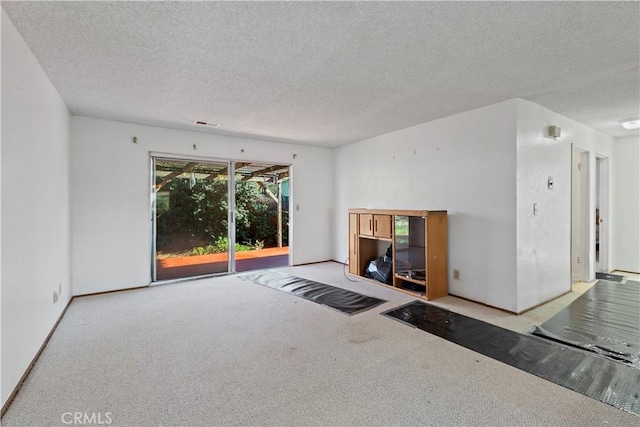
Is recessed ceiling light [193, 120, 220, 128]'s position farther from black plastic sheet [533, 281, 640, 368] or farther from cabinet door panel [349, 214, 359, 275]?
black plastic sheet [533, 281, 640, 368]

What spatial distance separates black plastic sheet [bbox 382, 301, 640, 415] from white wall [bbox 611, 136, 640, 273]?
425cm

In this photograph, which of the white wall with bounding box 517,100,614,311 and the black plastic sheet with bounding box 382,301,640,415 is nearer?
the black plastic sheet with bounding box 382,301,640,415

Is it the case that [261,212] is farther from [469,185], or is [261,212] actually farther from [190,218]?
[469,185]

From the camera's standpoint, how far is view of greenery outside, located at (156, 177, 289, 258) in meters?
4.66

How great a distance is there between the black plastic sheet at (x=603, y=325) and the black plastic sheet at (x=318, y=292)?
1748mm

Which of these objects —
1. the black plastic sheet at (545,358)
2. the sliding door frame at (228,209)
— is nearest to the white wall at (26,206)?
the sliding door frame at (228,209)

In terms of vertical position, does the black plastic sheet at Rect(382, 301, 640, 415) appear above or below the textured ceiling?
below

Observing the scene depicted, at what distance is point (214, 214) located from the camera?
199 inches

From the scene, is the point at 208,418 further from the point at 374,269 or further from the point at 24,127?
the point at 374,269

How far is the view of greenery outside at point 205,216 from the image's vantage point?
4.66 meters

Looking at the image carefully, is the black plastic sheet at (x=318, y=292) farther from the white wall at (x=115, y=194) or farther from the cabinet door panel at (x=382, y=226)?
the white wall at (x=115, y=194)

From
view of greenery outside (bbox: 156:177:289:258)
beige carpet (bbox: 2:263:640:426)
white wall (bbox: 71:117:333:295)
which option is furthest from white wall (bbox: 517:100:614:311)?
white wall (bbox: 71:117:333:295)

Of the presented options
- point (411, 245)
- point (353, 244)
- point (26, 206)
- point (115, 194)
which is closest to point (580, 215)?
point (411, 245)

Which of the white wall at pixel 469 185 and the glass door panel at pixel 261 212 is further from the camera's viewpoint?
the glass door panel at pixel 261 212
